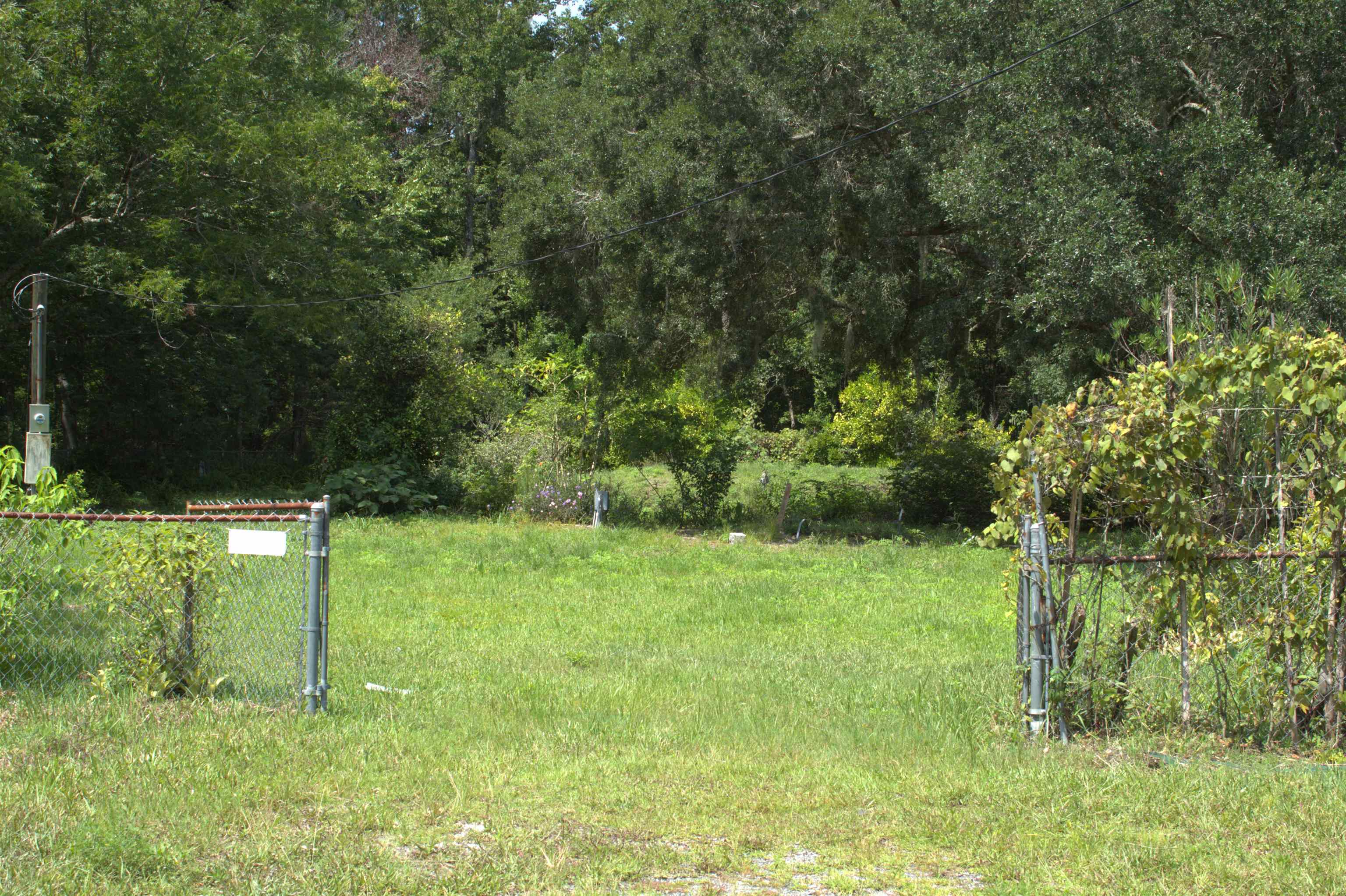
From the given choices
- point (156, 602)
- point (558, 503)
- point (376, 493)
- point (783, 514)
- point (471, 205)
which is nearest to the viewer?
point (156, 602)

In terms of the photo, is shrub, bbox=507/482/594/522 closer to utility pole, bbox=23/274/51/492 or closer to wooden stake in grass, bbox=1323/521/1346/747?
utility pole, bbox=23/274/51/492

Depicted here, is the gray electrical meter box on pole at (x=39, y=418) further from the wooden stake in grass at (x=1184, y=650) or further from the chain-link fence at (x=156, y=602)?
the wooden stake in grass at (x=1184, y=650)

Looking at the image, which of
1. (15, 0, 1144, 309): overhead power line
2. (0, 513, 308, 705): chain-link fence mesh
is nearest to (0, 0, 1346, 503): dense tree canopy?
(15, 0, 1144, 309): overhead power line

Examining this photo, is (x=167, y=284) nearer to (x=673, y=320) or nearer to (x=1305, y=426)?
(x=673, y=320)

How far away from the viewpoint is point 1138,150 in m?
13.9

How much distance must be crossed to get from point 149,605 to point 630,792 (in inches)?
122

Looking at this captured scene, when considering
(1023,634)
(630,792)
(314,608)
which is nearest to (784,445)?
(1023,634)

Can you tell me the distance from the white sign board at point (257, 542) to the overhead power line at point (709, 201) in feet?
35.6

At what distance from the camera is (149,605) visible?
6.39 meters

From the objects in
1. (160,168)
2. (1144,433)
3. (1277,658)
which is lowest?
(1277,658)

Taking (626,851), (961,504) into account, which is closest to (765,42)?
(961,504)

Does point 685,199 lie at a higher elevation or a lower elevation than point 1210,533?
higher

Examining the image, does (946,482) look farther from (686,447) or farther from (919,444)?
(686,447)

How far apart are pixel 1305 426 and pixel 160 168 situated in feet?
61.2
